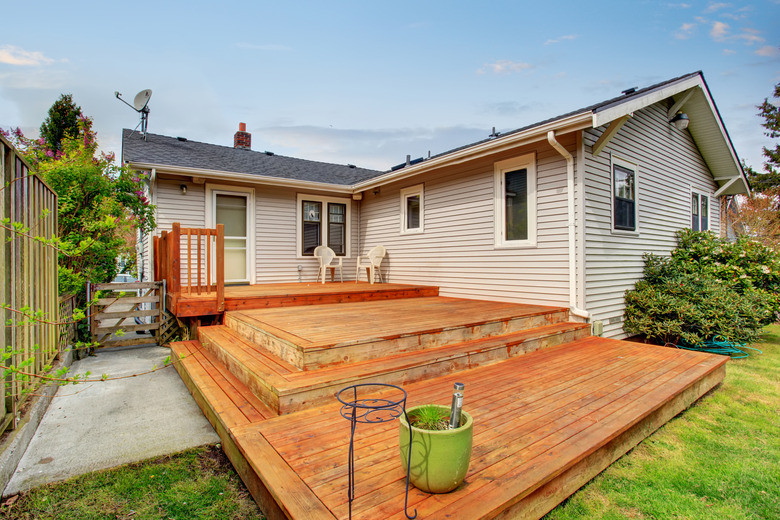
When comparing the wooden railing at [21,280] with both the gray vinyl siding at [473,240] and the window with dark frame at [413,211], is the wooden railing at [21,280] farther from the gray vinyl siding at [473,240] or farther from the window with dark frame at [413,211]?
the window with dark frame at [413,211]

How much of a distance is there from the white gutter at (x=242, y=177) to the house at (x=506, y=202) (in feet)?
0.08

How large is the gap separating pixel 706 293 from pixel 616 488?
4945 mm

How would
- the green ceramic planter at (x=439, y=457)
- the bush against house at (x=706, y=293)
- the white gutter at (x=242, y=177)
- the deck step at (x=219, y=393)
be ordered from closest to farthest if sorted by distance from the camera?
1. the green ceramic planter at (x=439, y=457)
2. the deck step at (x=219, y=393)
3. the bush against house at (x=706, y=293)
4. the white gutter at (x=242, y=177)

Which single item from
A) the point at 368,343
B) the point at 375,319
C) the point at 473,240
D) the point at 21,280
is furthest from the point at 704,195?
the point at 21,280

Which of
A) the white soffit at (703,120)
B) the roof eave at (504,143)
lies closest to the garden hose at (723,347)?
the white soffit at (703,120)

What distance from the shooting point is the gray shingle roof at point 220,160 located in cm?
695

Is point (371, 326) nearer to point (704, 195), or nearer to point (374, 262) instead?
point (374, 262)

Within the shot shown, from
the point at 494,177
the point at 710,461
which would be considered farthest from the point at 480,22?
the point at 710,461

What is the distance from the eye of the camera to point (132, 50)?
6012 millimetres

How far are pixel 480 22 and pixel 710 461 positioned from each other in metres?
9.04

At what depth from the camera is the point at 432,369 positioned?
3266 mm

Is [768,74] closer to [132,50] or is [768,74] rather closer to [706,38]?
[706,38]

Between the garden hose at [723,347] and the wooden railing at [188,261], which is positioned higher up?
the wooden railing at [188,261]

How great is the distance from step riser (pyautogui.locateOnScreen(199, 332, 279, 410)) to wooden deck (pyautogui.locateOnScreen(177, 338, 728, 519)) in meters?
0.07
